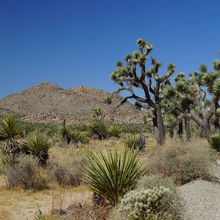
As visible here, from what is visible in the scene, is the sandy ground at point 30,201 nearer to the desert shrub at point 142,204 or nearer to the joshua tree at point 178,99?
the desert shrub at point 142,204

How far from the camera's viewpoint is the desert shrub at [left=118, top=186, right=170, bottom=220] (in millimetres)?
4324

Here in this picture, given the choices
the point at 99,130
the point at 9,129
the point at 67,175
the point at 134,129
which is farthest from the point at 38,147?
the point at 134,129

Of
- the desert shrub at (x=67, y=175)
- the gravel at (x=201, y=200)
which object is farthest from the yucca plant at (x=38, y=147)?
the gravel at (x=201, y=200)

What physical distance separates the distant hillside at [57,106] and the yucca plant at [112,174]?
7019 cm

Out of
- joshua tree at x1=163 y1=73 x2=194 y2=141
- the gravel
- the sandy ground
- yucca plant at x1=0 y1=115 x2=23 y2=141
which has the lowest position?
the sandy ground

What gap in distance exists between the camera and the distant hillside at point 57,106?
81.9m

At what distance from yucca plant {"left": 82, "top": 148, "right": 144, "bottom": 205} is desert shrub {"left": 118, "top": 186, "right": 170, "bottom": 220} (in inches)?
52.7

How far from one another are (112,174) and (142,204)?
175 cm

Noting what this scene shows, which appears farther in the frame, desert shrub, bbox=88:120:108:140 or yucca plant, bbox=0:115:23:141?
desert shrub, bbox=88:120:108:140

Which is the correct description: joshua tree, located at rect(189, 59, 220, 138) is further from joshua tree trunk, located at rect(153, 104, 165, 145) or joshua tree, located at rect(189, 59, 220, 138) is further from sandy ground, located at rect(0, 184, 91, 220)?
sandy ground, located at rect(0, 184, 91, 220)

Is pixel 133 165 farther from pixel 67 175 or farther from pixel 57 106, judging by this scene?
pixel 57 106

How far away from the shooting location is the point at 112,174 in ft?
19.8

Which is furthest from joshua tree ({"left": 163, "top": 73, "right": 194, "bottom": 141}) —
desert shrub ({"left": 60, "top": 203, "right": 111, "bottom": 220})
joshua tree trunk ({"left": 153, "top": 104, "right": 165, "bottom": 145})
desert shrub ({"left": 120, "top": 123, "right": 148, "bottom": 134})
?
desert shrub ({"left": 120, "top": 123, "right": 148, "bottom": 134})

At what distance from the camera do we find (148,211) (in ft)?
14.0
